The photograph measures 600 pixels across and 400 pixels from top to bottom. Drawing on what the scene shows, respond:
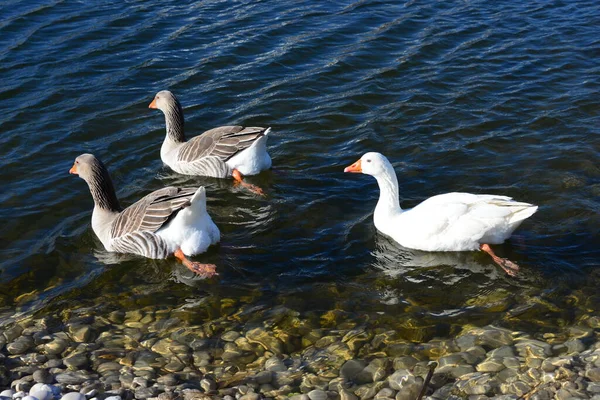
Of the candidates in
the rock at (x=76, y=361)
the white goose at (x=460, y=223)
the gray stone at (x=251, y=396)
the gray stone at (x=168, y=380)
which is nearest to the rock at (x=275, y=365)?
the gray stone at (x=251, y=396)

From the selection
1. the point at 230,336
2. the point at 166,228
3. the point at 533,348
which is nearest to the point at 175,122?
the point at 166,228

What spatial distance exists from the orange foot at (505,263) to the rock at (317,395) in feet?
9.95

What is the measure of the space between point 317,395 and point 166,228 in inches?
135

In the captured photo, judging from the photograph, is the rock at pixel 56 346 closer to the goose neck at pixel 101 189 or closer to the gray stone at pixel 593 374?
the goose neck at pixel 101 189

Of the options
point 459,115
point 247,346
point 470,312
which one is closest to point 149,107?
point 459,115

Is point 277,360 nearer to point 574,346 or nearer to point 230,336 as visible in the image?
point 230,336

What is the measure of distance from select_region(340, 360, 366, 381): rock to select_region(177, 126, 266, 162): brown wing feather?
186 inches

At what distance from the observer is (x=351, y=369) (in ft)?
24.3

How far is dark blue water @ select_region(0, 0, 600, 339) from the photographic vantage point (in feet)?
29.0

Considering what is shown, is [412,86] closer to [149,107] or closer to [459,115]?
[459,115]

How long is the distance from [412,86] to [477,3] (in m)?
5.13

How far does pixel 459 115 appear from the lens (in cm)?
1278

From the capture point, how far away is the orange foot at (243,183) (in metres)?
11.3

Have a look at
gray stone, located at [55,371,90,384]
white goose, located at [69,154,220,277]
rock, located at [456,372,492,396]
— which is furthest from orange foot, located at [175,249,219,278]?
rock, located at [456,372,492,396]
